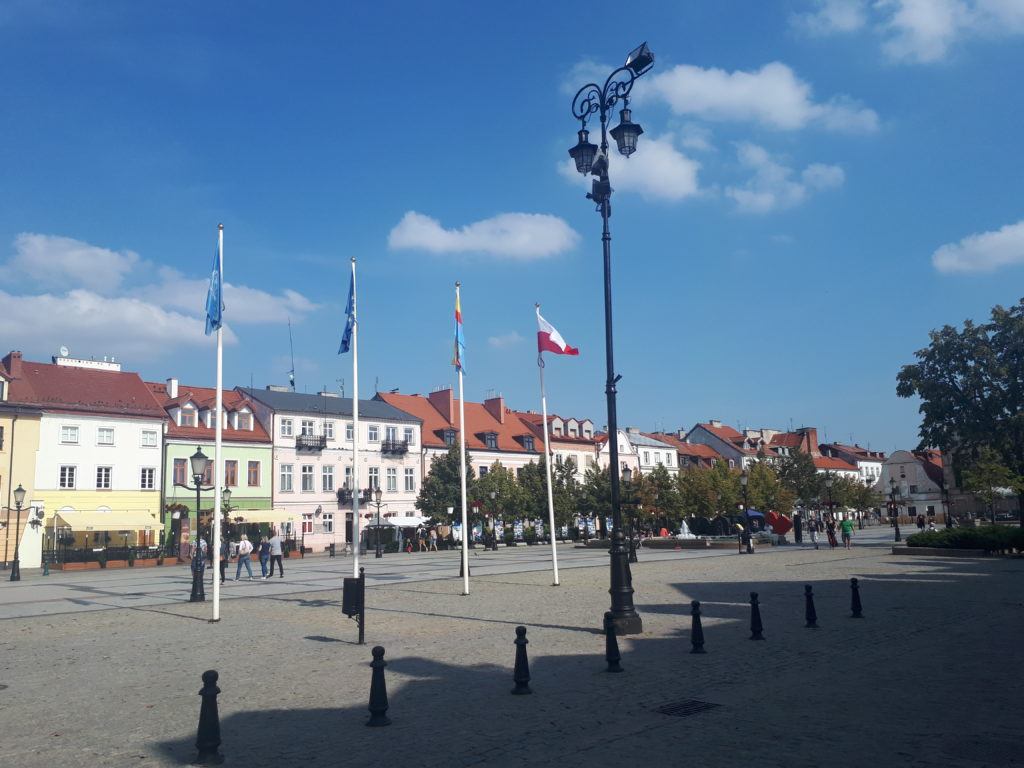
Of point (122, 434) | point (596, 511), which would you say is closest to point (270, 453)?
point (122, 434)

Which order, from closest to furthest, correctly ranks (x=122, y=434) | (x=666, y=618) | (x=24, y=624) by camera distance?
(x=666, y=618), (x=24, y=624), (x=122, y=434)

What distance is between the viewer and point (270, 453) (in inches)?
2394

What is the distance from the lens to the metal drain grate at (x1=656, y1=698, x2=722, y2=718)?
27.9 feet

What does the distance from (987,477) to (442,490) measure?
121ft

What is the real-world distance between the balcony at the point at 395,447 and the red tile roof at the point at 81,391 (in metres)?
18.1

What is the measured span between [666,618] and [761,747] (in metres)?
8.87

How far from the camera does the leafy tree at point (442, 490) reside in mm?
62656

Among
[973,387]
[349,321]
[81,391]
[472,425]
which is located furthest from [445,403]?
[349,321]

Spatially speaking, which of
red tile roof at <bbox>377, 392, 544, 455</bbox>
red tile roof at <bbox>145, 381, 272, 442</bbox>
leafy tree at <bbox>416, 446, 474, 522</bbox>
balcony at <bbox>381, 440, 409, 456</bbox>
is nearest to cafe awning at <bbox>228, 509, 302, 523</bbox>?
red tile roof at <bbox>145, 381, 272, 442</bbox>

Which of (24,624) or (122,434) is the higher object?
(122,434)

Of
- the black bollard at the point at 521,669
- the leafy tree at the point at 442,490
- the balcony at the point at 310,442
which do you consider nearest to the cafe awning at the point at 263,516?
the balcony at the point at 310,442

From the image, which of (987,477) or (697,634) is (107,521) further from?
(987,477)

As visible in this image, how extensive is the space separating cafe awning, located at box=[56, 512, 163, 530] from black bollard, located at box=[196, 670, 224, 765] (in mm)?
45505

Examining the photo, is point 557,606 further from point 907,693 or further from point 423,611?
point 907,693
